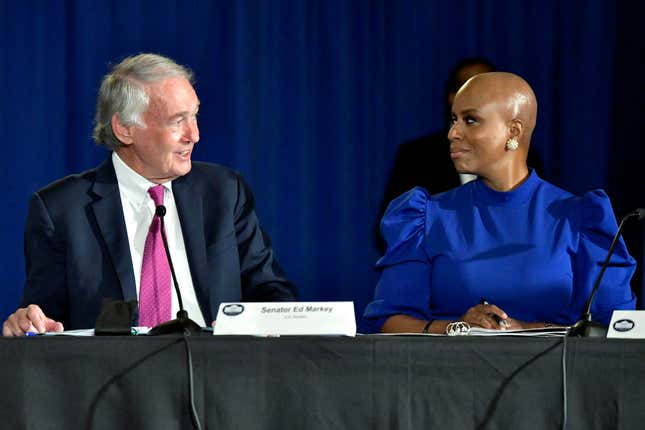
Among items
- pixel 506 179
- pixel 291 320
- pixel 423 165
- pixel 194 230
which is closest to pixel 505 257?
pixel 506 179

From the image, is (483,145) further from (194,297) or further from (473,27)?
(473,27)

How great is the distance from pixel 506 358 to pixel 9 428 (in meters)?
0.74

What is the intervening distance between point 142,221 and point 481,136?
780 mm

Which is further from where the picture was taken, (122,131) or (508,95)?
(122,131)

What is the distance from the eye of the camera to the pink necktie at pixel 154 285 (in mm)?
2492

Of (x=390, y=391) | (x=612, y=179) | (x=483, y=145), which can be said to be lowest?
(x=612, y=179)

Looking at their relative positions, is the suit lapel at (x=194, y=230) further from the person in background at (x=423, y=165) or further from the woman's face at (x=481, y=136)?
the person in background at (x=423, y=165)

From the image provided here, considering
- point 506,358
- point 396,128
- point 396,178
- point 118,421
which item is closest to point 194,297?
point 118,421

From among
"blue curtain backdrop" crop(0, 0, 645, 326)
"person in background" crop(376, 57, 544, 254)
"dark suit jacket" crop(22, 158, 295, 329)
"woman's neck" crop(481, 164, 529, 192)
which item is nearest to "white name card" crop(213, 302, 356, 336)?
"dark suit jacket" crop(22, 158, 295, 329)

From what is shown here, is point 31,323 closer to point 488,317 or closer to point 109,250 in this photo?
point 109,250

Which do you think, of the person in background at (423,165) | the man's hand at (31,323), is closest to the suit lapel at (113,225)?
the man's hand at (31,323)

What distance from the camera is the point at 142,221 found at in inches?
103

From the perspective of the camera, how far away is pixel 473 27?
4695mm

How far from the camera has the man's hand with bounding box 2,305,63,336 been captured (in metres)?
2.09
